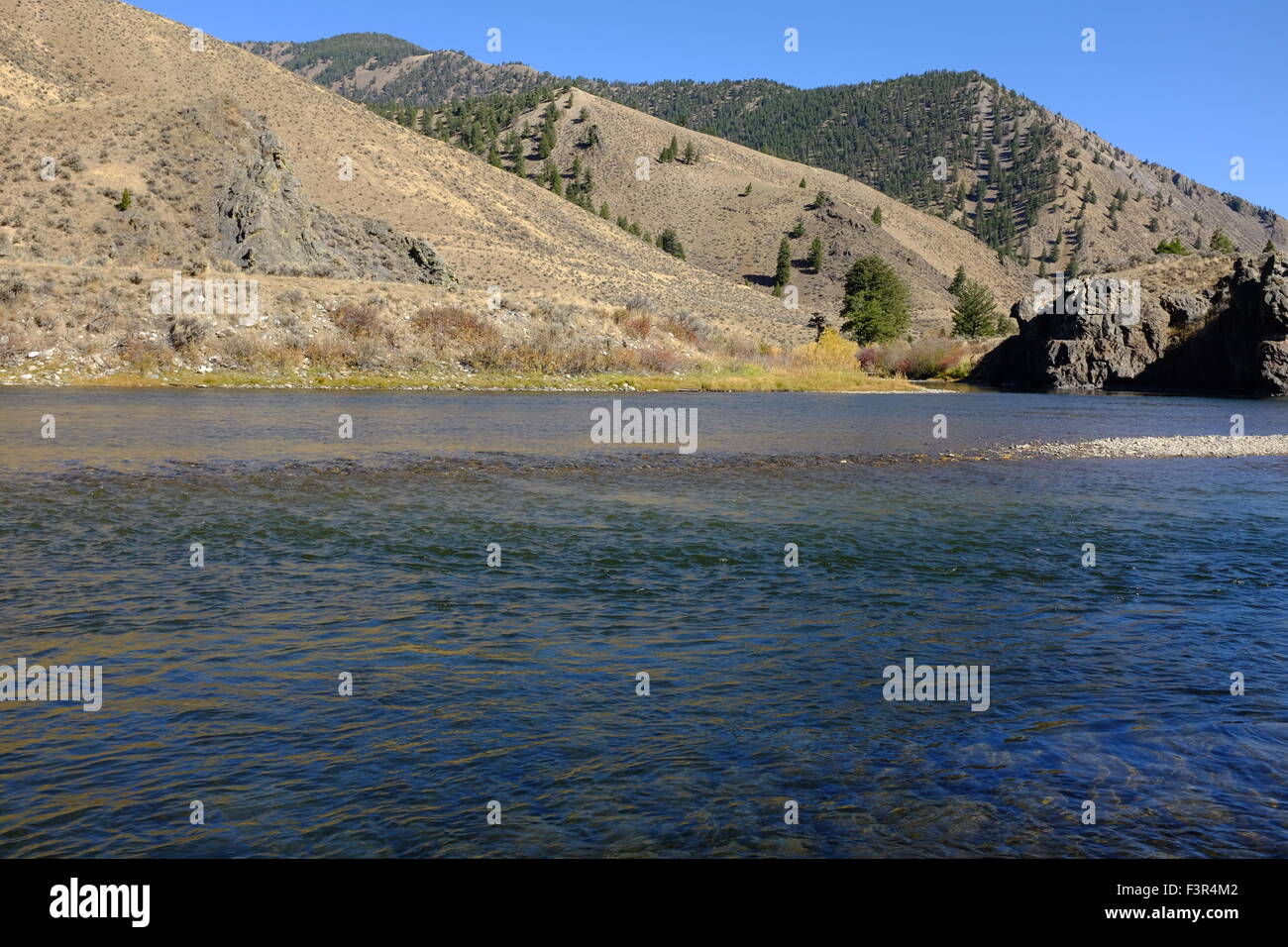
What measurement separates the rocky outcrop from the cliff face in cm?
4703

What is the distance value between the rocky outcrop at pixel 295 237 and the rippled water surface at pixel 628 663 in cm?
5417

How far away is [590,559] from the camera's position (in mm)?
15031

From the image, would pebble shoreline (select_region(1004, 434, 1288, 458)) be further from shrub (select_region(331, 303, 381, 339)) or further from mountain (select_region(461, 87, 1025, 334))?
mountain (select_region(461, 87, 1025, 334))

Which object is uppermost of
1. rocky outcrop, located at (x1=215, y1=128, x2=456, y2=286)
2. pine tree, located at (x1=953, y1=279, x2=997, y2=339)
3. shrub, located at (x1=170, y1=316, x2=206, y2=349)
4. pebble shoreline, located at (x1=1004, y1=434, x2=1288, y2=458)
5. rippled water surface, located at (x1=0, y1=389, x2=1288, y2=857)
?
rocky outcrop, located at (x1=215, y1=128, x2=456, y2=286)

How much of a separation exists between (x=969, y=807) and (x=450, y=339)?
61.5 metres

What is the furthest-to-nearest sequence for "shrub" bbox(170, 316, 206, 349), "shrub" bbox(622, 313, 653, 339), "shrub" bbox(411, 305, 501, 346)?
1. "shrub" bbox(622, 313, 653, 339)
2. "shrub" bbox(411, 305, 501, 346)
3. "shrub" bbox(170, 316, 206, 349)

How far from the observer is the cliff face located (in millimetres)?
74688

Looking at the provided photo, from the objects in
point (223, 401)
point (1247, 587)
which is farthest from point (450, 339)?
point (1247, 587)

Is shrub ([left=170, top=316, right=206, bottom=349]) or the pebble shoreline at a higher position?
shrub ([left=170, top=316, right=206, bottom=349])

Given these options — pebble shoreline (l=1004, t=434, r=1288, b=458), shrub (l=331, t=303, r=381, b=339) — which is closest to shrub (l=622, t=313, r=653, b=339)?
shrub (l=331, t=303, r=381, b=339)

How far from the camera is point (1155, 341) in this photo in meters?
80.4

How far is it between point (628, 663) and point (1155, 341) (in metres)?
81.2

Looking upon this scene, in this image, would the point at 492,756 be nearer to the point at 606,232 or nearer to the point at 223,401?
the point at 223,401

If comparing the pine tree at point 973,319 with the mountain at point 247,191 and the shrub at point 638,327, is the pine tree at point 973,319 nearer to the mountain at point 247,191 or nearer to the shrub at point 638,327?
the mountain at point 247,191
